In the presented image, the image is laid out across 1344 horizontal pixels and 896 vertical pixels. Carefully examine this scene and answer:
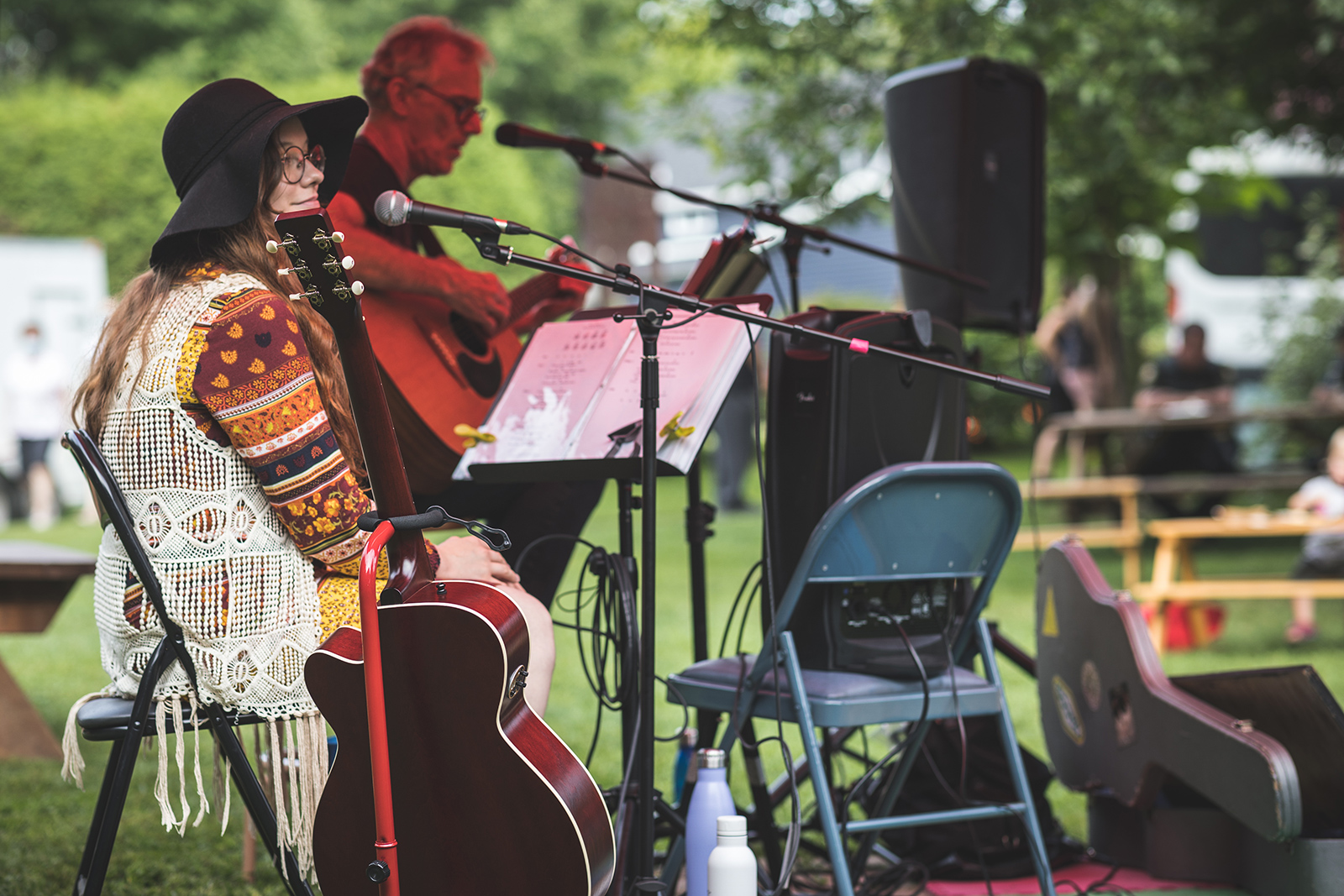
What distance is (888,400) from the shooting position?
234 cm

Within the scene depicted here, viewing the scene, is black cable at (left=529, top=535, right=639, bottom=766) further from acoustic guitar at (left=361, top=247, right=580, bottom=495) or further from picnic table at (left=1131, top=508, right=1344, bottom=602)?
picnic table at (left=1131, top=508, right=1344, bottom=602)

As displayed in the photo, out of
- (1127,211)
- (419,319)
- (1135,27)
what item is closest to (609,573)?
(419,319)

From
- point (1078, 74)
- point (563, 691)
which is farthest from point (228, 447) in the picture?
point (1078, 74)

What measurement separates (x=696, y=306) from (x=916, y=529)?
58 cm

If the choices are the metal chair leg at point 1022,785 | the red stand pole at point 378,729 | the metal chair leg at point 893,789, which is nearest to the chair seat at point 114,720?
the red stand pole at point 378,729

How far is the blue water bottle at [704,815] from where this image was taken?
6.77ft

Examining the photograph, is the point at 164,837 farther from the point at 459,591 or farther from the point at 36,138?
the point at 36,138

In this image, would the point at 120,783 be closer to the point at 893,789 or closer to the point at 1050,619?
the point at 893,789

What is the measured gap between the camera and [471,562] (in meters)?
1.92

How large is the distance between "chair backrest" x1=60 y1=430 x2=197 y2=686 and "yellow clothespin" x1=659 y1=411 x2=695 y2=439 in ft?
2.67

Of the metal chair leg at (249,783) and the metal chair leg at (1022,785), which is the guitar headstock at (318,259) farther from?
the metal chair leg at (1022,785)

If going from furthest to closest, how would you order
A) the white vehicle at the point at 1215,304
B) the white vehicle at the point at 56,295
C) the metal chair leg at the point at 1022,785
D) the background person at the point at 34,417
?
the white vehicle at the point at 1215,304 → the white vehicle at the point at 56,295 → the background person at the point at 34,417 → the metal chair leg at the point at 1022,785

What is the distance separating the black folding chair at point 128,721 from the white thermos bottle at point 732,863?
2.06ft

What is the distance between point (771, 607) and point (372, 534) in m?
0.93
